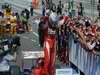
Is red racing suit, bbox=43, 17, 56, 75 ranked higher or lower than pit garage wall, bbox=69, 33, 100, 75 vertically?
higher

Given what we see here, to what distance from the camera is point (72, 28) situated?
11.0m

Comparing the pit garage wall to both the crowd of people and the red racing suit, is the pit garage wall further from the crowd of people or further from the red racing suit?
the red racing suit

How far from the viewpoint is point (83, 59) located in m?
9.54

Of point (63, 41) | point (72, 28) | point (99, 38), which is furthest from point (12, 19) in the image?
point (99, 38)

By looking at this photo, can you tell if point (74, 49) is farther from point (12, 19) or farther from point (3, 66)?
point (12, 19)

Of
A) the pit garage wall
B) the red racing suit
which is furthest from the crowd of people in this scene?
the pit garage wall

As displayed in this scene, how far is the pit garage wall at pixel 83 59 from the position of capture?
28.0 ft

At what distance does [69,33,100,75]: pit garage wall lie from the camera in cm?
853

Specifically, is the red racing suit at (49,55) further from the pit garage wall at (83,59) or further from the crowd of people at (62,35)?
the pit garage wall at (83,59)

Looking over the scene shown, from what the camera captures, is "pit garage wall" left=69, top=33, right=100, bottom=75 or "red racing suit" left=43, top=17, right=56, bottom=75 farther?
"pit garage wall" left=69, top=33, right=100, bottom=75

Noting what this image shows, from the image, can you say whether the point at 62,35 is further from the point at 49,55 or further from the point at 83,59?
the point at 49,55

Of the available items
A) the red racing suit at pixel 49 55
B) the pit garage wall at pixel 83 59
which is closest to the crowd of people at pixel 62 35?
the red racing suit at pixel 49 55

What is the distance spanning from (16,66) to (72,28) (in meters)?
2.96

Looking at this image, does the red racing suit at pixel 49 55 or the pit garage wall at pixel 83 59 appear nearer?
the red racing suit at pixel 49 55
